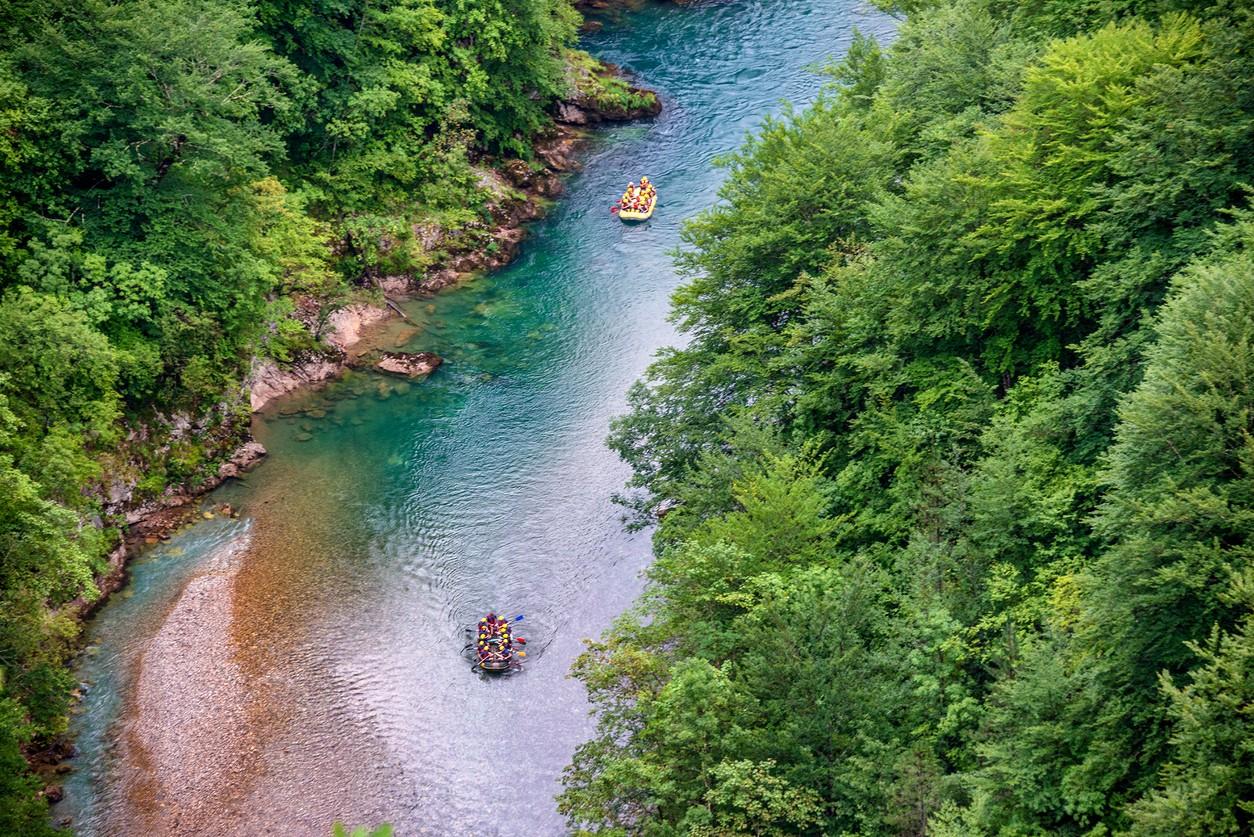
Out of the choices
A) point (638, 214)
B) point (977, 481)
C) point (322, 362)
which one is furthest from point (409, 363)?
Answer: point (977, 481)

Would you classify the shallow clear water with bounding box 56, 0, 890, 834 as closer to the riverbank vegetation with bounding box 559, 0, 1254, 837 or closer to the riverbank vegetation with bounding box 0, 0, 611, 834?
the riverbank vegetation with bounding box 0, 0, 611, 834

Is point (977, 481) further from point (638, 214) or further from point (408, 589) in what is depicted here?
point (638, 214)

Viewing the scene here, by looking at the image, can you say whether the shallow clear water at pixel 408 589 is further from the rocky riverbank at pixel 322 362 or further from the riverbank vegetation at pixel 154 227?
the riverbank vegetation at pixel 154 227

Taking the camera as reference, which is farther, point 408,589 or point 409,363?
point 409,363

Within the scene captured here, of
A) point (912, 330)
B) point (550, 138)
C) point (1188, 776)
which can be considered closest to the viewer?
point (1188, 776)

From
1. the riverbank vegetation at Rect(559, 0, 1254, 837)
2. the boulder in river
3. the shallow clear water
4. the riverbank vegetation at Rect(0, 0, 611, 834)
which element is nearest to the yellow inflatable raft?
the shallow clear water

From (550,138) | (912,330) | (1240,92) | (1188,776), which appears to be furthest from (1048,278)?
(550,138)

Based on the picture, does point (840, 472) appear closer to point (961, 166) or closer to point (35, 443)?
point (961, 166)
